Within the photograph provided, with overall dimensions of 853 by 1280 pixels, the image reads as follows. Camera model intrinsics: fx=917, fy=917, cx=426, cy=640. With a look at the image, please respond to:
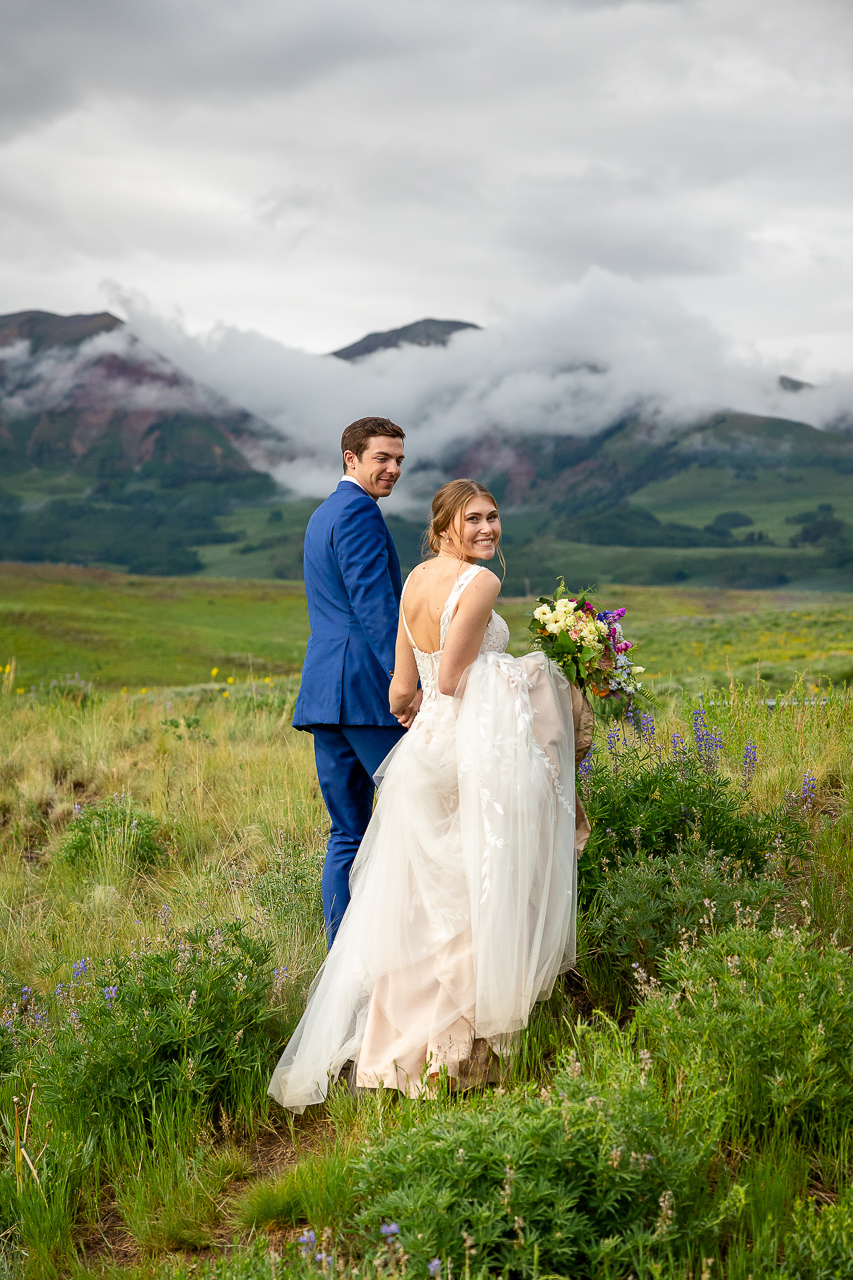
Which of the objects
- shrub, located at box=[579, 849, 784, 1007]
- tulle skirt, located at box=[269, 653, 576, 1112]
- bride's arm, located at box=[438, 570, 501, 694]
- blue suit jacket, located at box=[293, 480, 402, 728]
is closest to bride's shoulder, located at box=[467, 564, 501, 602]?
bride's arm, located at box=[438, 570, 501, 694]

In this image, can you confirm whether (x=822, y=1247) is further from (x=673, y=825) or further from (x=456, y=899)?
(x=673, y=825)

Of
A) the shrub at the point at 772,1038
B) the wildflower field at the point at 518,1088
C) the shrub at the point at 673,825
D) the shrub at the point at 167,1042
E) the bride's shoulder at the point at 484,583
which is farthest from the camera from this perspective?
the shrub at the point at 673,825

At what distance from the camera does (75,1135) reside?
11.2 feet

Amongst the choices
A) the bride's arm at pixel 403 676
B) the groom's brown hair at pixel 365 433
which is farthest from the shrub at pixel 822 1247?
the groom's brown hair at pixel 365 433

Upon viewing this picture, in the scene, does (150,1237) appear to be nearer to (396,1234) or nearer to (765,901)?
(396,1234)

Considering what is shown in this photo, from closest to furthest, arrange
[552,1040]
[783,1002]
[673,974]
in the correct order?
[783,1002] < [673,974] < [552,1040]

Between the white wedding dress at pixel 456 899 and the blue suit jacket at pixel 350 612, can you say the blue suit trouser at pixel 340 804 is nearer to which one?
the blue suit jacket at pixel 350 612

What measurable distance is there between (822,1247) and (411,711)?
254cm

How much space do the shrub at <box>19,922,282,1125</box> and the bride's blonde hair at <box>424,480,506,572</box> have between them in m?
2.04

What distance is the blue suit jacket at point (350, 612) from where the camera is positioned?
14.4 ft

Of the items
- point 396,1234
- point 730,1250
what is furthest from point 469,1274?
point 730,1250

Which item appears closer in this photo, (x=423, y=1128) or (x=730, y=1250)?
(x=730, y=1250)

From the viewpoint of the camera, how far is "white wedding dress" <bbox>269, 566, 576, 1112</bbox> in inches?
140

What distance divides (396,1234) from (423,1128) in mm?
285
